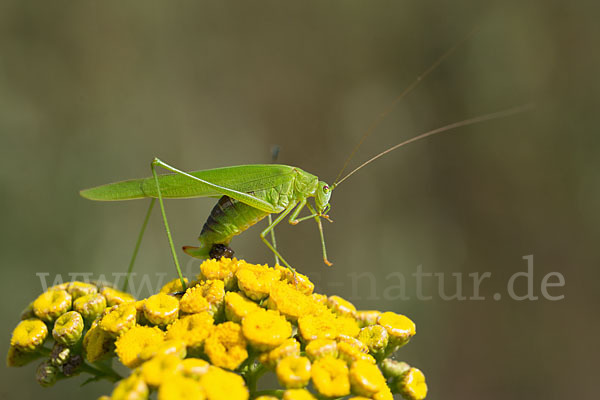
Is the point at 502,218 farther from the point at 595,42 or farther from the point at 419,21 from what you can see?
the point at 419,21

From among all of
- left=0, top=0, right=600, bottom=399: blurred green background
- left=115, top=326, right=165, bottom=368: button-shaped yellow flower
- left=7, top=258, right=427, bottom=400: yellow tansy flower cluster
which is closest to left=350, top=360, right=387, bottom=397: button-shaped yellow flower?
left=7, top=258, right=427, bottom=400: yellow tansy flower cluster

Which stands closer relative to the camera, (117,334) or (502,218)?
(117,334)

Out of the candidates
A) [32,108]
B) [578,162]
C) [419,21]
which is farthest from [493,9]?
[32,108]

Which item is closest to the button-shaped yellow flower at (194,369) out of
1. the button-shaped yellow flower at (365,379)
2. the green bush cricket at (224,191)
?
the button-shaped yellow flower at (365,379)

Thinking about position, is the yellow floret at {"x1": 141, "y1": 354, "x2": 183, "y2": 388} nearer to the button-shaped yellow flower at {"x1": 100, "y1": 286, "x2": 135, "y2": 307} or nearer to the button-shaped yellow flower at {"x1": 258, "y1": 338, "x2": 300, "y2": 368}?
the button-shaped yellow flower at {"x1": 258, "y1": 338, "x2": 300, "y2": 368}

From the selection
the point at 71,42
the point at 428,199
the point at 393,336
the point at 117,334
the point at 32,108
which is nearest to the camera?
the point at 117,334

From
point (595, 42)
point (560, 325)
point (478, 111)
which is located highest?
point (595, 42)
